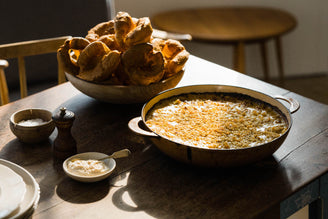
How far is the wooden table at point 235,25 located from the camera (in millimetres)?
3096

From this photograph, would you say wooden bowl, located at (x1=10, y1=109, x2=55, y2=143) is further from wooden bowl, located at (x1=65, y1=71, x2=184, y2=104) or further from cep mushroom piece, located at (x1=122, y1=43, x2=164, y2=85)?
cep mushroom piece, located at (x1=122, y1=43, x2=164, y2=85)

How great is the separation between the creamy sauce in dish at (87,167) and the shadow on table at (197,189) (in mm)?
76

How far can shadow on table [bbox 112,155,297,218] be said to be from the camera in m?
1.01

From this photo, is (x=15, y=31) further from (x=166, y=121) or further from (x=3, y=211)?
(x=3, y=211)

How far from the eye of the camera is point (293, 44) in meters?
3.97

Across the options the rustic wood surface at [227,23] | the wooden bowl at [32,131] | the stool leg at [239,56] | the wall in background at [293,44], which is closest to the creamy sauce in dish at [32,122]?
the wooden bowl at [32,131]

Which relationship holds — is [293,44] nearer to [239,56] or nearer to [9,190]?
[239,56]

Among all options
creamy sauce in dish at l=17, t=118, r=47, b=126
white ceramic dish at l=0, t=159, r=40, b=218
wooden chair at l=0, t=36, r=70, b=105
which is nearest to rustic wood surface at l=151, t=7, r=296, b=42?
wooden chair at l=0, t=36, r=70, b=105

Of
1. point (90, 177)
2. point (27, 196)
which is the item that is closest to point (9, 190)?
point (27, 196)

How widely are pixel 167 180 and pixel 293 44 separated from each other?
3159mm

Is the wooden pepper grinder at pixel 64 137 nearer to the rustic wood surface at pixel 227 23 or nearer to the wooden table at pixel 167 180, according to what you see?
the wooden table at pixel 167 180

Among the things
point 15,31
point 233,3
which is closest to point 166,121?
point 15,31

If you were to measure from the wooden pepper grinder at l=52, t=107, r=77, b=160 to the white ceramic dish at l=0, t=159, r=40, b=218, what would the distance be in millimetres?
151

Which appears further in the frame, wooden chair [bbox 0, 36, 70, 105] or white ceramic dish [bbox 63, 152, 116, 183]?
wooden chair [bbox 0, 36, 70, 105]
